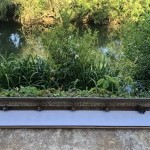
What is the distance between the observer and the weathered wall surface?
2.77 metres

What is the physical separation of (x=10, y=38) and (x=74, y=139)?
1558 cm

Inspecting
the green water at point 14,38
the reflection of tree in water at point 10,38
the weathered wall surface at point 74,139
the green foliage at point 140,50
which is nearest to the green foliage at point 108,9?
the green water at point 14,38

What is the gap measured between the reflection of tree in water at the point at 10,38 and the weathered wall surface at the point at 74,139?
12.3 m

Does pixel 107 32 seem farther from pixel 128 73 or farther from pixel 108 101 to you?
pixel 108 101

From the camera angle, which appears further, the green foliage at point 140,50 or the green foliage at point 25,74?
the green foliage at point 140,50

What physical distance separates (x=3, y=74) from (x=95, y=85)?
130 centimetres

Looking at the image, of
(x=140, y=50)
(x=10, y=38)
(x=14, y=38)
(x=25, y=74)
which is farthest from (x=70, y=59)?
(x=10, y=38)

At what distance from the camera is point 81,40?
198 inches

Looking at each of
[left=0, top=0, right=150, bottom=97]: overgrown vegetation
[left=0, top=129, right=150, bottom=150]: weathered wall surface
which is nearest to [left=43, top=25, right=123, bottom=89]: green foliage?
[left=0, top=0, right=150, bottom=97]: overgrown vegetation

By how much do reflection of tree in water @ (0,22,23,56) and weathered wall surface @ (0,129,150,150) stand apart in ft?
40.2

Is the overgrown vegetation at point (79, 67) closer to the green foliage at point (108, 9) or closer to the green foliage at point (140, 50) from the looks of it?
the green foliage at point (140, 50)

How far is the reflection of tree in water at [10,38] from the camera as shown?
15.7 meters

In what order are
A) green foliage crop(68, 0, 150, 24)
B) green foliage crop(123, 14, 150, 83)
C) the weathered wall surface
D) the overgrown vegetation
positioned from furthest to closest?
green foliage crop(68, 0, 150, 24) → green foliage crop(123, 14, 150, 83) → the overgrown vegetation → the weathered wall surface

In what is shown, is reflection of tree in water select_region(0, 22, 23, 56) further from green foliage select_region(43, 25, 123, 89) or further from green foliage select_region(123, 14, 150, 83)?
green foliage select_region(123, 14, 150, 83)
